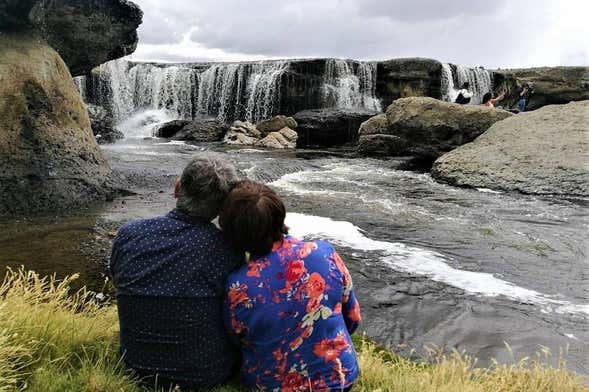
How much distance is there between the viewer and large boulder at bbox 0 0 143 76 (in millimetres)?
10914

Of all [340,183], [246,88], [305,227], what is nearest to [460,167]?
[340,183]

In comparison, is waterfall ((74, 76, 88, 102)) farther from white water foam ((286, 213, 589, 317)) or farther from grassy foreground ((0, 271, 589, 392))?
grassy foreground ((0, 271, 589, 392))

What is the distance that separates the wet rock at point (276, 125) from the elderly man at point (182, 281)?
70.8ft

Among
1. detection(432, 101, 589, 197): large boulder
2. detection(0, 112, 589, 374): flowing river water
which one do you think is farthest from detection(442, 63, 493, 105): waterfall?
detection(0, 112, 589, 374): flowing river water

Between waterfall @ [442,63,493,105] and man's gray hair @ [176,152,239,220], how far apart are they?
1185 inches

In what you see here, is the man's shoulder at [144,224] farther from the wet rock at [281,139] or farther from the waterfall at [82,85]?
the waterfall at [82,85]

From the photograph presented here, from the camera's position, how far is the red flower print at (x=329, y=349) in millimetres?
2896

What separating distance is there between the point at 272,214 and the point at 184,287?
2.04 feet

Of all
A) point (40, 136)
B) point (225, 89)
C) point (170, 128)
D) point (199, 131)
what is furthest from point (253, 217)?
point (225, 89)

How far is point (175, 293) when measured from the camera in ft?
9.40

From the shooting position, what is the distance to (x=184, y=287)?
2875 mm

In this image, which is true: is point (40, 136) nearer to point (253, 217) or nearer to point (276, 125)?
point (253, 217)

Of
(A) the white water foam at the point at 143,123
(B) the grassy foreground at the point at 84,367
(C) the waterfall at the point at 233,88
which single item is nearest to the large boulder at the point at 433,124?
(C) the waterfall at the point at 233,88

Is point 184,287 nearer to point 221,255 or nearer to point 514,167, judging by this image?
point 221,255
